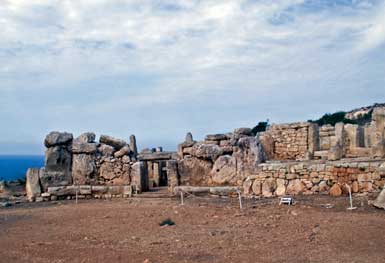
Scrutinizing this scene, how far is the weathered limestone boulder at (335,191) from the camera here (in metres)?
13.9

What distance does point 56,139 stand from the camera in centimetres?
1884

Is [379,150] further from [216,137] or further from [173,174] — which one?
[173,174]

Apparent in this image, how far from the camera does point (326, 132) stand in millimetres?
23375

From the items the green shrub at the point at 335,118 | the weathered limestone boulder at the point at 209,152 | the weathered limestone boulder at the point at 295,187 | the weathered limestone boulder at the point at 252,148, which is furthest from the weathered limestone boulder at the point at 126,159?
the green shrub at the point at 335,118

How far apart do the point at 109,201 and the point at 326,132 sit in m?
12.0

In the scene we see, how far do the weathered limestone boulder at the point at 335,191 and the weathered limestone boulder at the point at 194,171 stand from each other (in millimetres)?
4816

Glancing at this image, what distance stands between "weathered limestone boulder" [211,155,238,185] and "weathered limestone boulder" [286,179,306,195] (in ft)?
7.66

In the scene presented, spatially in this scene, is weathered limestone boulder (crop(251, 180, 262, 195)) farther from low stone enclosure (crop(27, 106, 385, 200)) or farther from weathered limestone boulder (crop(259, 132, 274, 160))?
weathered limestone boulder (crop(259, 132, 274, 160))

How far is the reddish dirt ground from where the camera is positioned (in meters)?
7.37

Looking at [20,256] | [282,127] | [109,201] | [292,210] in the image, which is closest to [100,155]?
[109,201]

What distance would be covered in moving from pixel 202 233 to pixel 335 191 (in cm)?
615

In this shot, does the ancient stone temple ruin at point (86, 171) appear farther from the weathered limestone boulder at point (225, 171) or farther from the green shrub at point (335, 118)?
the green shrub at point (335, 118)

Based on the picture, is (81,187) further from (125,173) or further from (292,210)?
(292,210)

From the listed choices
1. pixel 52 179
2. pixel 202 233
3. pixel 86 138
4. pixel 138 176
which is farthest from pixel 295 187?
pixel 52 179
